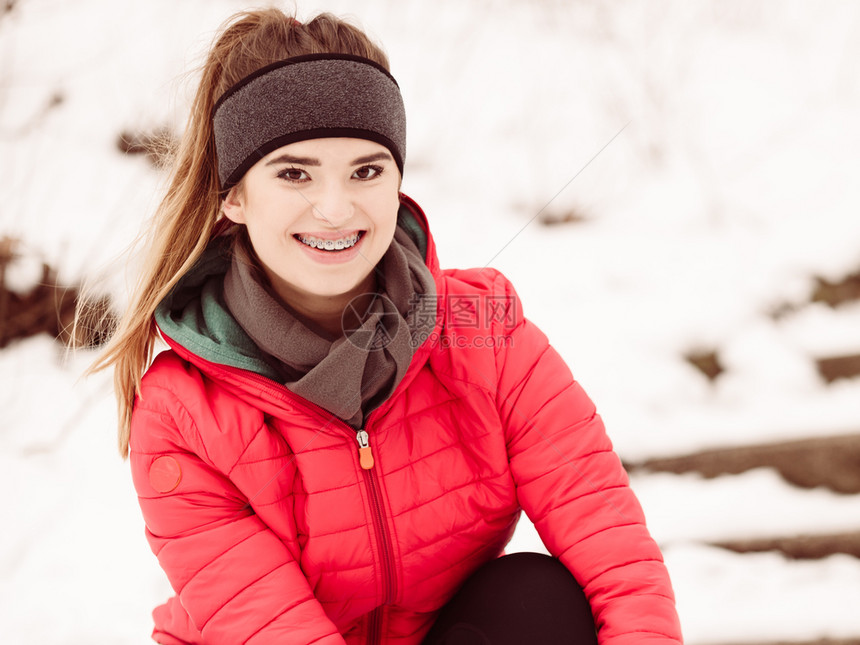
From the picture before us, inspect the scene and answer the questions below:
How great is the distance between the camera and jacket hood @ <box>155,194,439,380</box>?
1127mm

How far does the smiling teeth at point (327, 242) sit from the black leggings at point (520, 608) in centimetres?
67

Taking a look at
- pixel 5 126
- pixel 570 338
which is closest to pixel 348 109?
pixel 570 338

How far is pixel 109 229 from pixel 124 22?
935 millimetres

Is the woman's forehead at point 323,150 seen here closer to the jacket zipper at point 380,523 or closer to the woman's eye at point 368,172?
the woman's eye at point 368,172

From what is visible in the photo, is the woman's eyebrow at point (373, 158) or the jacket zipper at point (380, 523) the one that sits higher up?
the woman's eyebrow at point (373, 158)

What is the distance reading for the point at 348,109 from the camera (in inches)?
42.8

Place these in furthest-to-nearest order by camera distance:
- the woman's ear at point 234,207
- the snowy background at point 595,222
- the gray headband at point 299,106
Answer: the snowy background at point 595,222, the woman's ear at point 234,207, the gray headband at point 299,106

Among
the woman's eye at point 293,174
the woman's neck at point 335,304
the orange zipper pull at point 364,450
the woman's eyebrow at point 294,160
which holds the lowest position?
the orange zipper pull at point 364,450

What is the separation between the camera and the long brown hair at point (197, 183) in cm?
112

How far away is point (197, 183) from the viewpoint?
1196 millimetres

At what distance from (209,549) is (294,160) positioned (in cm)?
66

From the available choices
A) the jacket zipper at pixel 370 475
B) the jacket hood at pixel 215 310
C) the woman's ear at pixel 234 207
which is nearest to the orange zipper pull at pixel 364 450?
the jacket zipper at pixel 370 475

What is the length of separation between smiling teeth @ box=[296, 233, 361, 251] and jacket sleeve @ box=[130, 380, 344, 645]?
343 millimetres

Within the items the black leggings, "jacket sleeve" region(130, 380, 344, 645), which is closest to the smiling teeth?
"jacket sleeve" region(130, 380, 344, 645)
